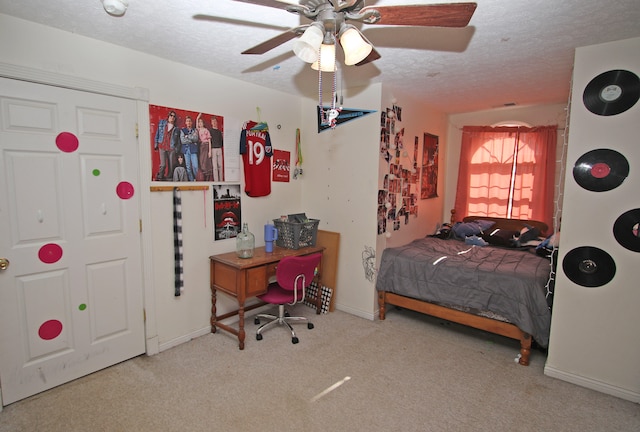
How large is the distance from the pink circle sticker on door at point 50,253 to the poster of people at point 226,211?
1.19 meters

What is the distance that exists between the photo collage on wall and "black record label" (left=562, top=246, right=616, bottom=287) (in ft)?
5.31

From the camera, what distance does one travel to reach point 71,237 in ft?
7.71

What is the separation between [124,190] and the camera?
257cm

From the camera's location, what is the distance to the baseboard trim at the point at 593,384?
90.2 inches

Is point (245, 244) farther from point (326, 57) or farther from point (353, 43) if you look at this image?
point (353, 43)

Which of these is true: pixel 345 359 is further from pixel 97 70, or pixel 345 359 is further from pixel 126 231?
pixel 97 70

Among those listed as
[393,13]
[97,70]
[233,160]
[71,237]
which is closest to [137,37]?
[97,70]

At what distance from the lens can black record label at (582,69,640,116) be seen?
7.18 ft

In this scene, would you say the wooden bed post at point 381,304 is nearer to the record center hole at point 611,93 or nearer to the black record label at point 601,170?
the black record label at point 601,170

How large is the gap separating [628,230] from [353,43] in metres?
2.22

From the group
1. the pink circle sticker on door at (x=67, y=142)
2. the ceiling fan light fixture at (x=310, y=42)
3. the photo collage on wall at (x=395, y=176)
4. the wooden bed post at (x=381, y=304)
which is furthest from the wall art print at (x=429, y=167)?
the pink circle sticker on door at (x=67, y=142)

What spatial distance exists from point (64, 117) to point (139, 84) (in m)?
0.59

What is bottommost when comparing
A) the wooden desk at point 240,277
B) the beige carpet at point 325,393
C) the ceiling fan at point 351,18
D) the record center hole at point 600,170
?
the beige carpet at point 325,393

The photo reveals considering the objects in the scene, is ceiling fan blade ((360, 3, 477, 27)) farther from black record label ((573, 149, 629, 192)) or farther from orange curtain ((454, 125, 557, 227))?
orange curtain ((454, 125, 557, 227))
